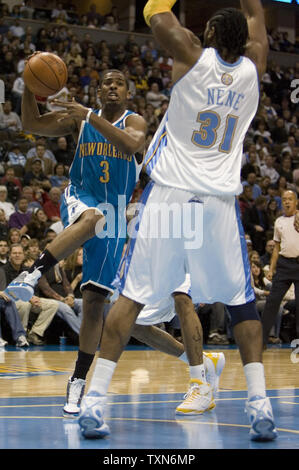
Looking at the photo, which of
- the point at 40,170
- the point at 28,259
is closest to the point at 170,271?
the point at 28,259

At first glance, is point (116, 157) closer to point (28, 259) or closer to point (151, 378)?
point (151, 378)

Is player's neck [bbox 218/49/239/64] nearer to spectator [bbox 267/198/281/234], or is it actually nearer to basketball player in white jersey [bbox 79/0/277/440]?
basketball player in white jersey [bbox 79/0/277/440]

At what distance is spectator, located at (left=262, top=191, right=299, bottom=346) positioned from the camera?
29.4 feet

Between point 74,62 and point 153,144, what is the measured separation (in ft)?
43.1

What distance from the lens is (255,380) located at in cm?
371

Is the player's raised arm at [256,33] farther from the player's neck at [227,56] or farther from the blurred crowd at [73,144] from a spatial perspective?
the blurred crowd at [73,144]

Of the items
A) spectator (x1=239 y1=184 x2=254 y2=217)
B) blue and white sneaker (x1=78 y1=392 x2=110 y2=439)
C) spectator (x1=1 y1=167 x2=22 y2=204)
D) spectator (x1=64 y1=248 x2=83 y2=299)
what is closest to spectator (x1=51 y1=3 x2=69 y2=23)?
spectator (x1=239 y1=184 x2=254 y2=217)

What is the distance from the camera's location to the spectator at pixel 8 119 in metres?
13.9

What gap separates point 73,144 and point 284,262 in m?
6.37

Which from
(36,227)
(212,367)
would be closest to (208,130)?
(212,367)

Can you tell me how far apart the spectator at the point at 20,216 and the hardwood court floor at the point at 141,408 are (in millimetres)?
3358

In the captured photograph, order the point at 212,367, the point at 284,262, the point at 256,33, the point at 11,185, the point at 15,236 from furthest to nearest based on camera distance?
the point at 11,185, the point at 15,236, the point at 284,262, the point at 212,367, the point at 256,33

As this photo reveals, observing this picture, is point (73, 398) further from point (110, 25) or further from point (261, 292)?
point (110, 25)

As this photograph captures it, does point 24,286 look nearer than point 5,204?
Yes
